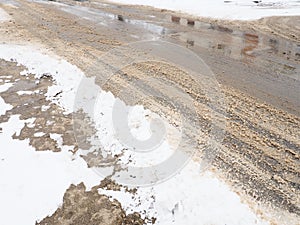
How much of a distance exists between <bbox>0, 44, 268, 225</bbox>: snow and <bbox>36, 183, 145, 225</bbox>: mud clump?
8 cm

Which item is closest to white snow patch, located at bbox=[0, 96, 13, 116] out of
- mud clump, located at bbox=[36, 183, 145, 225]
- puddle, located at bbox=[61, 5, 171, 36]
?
mud clump, located at bbox=[36, 183, 145, 225]

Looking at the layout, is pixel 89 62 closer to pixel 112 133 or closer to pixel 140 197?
pixel 112 133

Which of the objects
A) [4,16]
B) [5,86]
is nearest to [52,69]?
[5,86]

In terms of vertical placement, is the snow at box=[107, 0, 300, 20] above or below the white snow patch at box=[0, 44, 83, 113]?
above

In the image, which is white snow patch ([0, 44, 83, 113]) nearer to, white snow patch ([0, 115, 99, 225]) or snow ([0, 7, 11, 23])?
white snow patch ([0, 115, 99, 225])

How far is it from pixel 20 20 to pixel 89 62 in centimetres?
648

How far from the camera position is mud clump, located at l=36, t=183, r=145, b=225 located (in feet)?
8.97

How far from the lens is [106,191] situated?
3.08 meters

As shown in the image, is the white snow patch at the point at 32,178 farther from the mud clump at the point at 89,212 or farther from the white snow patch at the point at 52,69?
the white snow patch at the point at 52,69

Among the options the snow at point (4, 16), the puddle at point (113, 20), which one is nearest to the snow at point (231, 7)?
the puddle at point (113, 20)

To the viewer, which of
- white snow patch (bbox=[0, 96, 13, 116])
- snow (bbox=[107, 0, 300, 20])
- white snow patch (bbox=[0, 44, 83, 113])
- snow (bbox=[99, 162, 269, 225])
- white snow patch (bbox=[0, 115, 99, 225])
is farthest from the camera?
snow (bbox=[107, 0, 300, 20])

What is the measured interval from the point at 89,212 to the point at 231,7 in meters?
14.4

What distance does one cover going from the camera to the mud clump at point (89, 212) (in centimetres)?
273

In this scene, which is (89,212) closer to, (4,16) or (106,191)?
(106,191)
